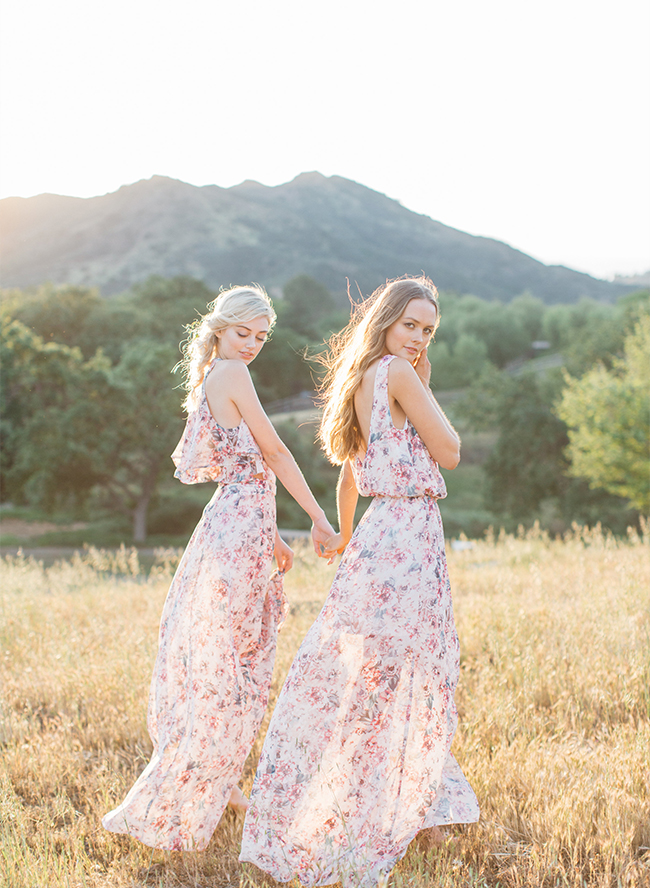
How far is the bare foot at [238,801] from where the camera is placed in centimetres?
321

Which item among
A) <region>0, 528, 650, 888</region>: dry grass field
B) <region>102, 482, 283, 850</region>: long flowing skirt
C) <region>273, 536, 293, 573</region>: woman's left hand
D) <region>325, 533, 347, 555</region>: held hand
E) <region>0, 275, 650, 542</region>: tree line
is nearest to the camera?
<region>0, 528, 650, 888</region>: dry grass field

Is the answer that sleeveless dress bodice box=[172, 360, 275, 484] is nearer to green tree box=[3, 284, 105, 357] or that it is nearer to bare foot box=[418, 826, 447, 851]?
bare foot box=[418, 826, 447, 851]

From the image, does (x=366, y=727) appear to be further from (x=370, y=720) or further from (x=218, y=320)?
(x=218, y=320)

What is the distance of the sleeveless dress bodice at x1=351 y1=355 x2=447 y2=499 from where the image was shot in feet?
9.36

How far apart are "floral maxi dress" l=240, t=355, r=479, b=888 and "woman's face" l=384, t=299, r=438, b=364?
445 mm

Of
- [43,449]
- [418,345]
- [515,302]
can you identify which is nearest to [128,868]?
[418,345]

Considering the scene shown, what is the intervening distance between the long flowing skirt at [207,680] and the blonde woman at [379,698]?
286 millimetres

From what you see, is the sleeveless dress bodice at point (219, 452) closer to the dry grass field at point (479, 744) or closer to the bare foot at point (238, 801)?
the bare foot at point (238, 801)

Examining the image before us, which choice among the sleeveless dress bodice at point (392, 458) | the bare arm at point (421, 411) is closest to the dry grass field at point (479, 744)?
the sleeveless dress bodice at point (392, 458)

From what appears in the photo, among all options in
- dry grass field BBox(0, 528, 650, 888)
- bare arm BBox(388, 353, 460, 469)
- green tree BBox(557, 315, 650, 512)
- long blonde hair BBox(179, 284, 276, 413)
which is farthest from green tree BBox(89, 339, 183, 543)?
bare arm BBox(388, 353, 460, 469)

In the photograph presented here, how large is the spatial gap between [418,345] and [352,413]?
0.42 meters

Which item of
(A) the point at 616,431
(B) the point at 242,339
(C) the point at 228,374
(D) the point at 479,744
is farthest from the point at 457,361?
(C) the point at 228,374

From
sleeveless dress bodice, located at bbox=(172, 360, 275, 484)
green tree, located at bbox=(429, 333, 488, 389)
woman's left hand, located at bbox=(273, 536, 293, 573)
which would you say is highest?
green tree, located at bbox=(429, 333, 488, 389)

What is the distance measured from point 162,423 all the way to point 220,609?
28.6 m
